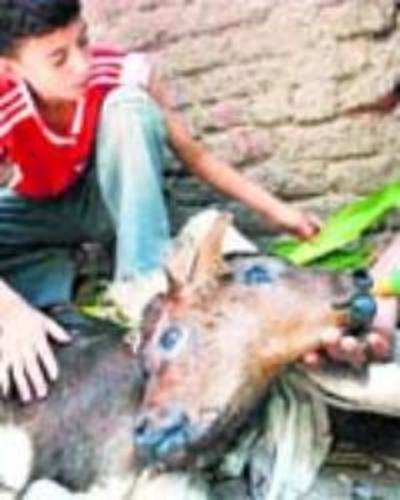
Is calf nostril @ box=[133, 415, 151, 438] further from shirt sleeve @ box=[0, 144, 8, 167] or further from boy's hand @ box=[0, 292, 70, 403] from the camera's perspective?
shirt sleeve @ box=[0, 144, 8, 167]

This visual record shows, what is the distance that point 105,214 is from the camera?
362 centimetres

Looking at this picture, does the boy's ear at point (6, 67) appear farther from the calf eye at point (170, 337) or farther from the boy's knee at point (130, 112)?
the calf eye at point (170, 337)

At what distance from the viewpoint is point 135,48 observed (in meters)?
4.05

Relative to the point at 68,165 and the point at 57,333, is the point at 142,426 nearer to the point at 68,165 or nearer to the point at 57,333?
the point at 57,333

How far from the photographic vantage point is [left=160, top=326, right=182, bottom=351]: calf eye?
3090 mm

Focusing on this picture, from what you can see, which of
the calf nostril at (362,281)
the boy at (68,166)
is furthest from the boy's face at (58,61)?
the calf nostril at (362,281)

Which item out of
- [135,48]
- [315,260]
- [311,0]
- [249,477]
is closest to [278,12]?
[311,0]

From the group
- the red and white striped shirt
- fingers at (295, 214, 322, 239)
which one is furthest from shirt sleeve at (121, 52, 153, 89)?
A: fingers at (295, 214, 322, 239)

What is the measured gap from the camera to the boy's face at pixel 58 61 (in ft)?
11.0

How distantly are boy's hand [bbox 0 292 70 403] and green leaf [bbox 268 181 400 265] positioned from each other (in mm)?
472

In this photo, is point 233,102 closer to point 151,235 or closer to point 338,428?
point 151,235

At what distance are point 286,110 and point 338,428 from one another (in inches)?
39.2

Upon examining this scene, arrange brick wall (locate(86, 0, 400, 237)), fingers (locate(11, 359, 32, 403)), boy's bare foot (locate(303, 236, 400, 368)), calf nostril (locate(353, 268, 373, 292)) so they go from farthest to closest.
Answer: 1. brick wall (locate(86, 0, 400, 237))
2. fingers (locate(11, 359, 32, 403))
3. calf nostril (locate(353, 268, 373, 292))
4. boy's bare foot (locate(303, 236, 400, 368))

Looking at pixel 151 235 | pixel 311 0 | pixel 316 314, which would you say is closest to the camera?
pixel 316 314
